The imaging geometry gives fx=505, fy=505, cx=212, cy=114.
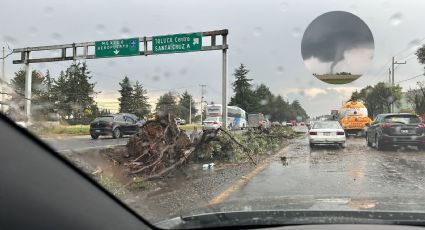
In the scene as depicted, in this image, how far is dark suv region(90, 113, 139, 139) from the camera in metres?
12.6

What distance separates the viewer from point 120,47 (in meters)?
27.7

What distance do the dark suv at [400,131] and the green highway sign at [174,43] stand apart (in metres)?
10.9

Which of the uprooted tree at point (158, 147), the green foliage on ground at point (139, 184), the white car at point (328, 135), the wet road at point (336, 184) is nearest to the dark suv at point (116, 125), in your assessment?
the uprooted tree at point (158, 147)

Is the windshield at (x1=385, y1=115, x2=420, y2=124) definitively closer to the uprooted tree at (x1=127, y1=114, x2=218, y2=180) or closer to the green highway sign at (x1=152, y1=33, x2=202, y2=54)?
the uprooted tree at (x1=127, y1=114, x2=218, y2=180)

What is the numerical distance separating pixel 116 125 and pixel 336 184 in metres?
6.30

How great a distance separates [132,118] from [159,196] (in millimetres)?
4943

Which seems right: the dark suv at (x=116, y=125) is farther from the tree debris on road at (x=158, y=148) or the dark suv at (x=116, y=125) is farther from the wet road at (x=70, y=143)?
the wet road at (x=70, y=143)

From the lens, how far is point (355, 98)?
39.4 meters

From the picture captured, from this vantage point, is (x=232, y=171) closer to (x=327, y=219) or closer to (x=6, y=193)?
(x=327, y=219)

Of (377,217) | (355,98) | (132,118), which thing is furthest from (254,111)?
(377,217)

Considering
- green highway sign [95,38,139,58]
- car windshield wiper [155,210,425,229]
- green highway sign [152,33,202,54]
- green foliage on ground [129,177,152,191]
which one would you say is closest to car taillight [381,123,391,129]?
green highway sign [152,33,202,54]

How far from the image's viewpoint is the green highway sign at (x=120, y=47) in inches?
1032

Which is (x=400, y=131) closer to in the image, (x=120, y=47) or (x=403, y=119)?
(x=403, y=119)

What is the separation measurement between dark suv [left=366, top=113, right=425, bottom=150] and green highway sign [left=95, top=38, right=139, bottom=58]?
1317cm
